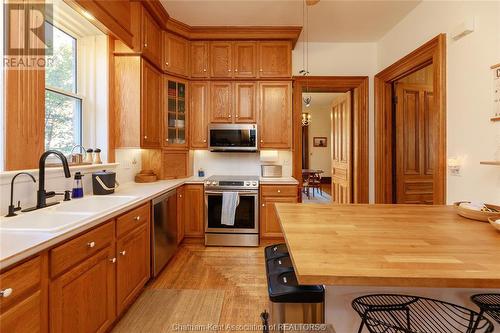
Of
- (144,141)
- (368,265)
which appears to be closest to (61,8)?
(144,141)

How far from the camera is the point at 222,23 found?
3.29m

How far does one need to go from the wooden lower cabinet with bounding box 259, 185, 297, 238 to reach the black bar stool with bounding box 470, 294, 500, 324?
2.21 meters

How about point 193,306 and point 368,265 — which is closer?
point 368,265

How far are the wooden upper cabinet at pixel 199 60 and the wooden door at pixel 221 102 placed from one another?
208 millimetres

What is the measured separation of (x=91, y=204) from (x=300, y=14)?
307 cm

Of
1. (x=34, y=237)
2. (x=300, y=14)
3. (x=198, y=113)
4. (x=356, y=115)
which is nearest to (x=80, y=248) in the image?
(x=34, y=237)

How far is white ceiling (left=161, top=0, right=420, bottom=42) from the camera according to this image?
111 inches

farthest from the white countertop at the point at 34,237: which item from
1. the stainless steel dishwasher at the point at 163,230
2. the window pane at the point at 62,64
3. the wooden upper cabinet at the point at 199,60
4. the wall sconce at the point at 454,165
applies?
the wall sconce at the point at 454,165

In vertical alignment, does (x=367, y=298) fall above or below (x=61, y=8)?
below

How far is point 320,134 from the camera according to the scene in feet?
29.2

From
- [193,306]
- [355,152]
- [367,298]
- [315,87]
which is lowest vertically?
[193,306]

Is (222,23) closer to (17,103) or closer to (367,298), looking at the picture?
(17,103)

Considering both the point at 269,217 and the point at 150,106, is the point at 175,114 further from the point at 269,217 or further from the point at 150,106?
the point at 269,217

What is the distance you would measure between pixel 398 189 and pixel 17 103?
4138 mm
